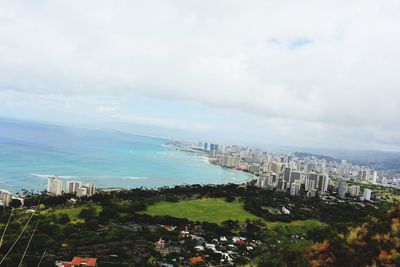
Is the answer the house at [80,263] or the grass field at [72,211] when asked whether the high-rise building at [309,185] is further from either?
the house at [80,263]

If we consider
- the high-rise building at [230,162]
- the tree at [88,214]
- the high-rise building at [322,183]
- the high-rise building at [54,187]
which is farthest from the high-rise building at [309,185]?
the high-rise building at [230,162]

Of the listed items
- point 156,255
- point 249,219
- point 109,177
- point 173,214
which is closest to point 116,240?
point 156,255

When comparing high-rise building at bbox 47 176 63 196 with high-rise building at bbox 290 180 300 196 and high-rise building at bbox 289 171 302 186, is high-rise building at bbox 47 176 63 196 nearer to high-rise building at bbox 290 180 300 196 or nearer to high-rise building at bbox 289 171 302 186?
high-rise building at bbox 290 180 300 196

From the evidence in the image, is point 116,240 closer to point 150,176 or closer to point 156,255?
point 156,255

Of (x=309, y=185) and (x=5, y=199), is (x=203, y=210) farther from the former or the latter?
(x=309, y=185)

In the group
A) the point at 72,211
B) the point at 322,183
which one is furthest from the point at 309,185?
the point at 72,211
